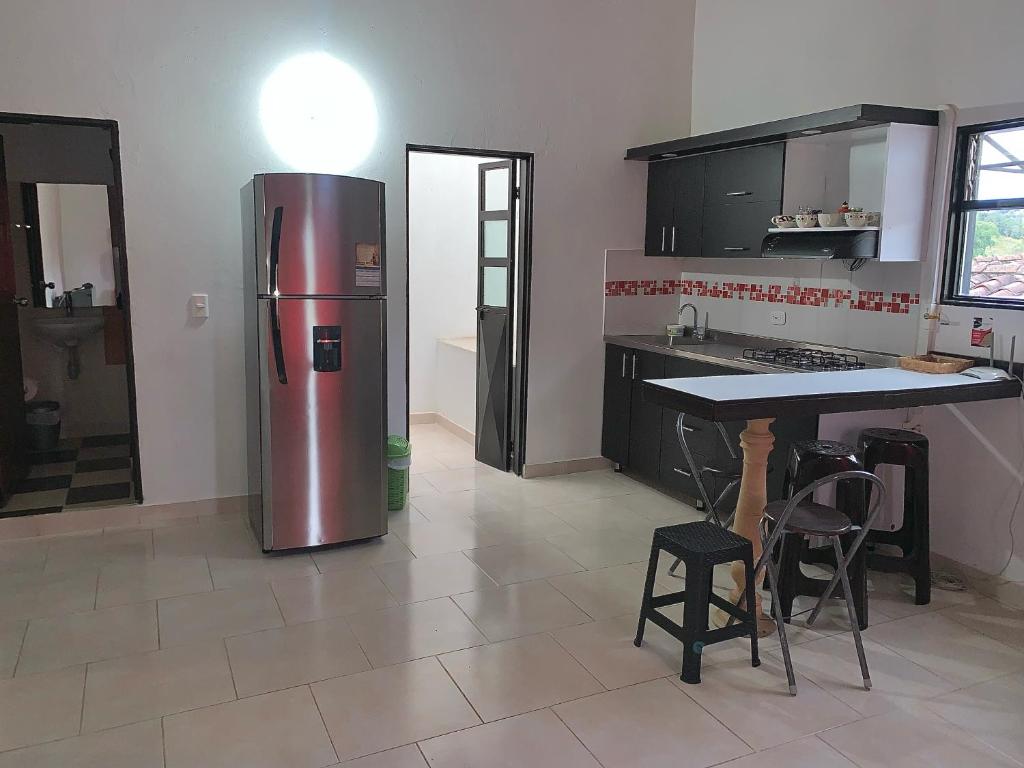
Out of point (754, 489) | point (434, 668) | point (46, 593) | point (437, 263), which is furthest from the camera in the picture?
point (437, 263)

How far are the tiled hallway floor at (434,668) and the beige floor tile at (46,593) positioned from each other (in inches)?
0.5

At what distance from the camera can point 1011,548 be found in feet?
11.1

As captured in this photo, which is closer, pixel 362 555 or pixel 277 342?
pixel 277 342

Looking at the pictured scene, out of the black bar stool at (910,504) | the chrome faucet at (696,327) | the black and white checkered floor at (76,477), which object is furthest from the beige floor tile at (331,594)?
the chrome faucet at (696,327)

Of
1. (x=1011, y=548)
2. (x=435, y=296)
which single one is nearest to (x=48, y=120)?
(x=435, y=296)

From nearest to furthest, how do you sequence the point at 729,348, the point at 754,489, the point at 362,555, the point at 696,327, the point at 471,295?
the point at 754,489, the point at 362,555, the point at 729,348, the point at 696,327, the point at 471,295

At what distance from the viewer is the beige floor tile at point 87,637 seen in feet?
Answer: 9.29

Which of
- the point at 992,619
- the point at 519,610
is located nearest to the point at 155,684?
the point at 519,610

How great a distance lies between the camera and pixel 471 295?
6605mm

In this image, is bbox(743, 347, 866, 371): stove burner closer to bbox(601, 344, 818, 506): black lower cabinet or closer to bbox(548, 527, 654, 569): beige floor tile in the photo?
bbox(601, 344, 818, 506): black lower cabinet

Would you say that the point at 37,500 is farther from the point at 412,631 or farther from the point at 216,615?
the point at 412,631

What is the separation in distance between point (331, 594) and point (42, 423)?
2.34 metres

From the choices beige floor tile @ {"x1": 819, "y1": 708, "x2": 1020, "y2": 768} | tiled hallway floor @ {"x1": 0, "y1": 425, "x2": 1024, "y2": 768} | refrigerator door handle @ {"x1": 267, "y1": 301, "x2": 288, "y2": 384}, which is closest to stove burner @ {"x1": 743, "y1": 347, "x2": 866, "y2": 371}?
tiled hallway floor @ {"x1": 0, "y1": 425, "x2": 1024, "y2": 768}

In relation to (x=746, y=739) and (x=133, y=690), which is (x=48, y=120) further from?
(x=746, y=739)
